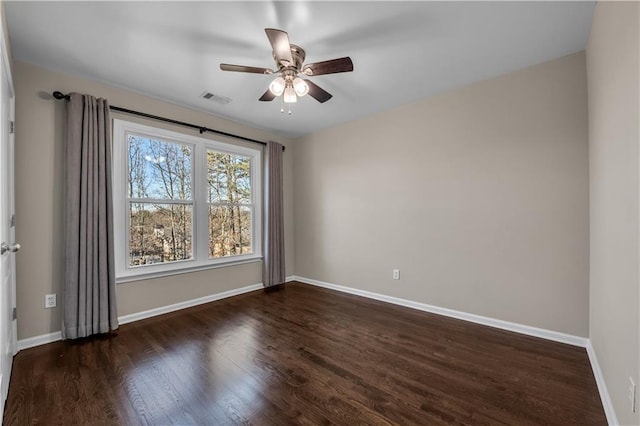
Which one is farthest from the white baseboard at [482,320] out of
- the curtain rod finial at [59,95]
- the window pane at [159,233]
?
the curtain rod finial at [59,95]

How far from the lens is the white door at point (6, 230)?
174 cm

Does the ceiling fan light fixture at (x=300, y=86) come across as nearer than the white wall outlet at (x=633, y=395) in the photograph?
No

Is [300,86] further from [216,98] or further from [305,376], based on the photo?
[305,376]

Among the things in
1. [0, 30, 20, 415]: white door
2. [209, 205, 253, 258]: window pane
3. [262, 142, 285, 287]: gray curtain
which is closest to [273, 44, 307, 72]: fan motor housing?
[0, 30, 20, 415]: white door

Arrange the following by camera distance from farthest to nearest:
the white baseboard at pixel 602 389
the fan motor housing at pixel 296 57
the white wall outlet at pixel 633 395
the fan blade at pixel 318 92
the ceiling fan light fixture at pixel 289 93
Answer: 1. the fan blade at pixel 318 92
2. the ceiling fan light fixture at pixel 289 93
3. the fan motor housing at pixel 296 57
4. the white baseboard at pixel 602 389
5. the white wall outlet at pixel 633 395

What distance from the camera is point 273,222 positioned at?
14.6 ft

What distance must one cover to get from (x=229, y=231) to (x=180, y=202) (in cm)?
86

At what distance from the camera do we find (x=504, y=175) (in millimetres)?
2818

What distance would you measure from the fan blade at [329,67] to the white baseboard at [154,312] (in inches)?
123

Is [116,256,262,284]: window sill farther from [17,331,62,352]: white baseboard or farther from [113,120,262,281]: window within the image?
[17,331,62,352]: white baseboard

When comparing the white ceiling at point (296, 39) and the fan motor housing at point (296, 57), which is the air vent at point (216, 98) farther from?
the fan motor housing at point (296, 57)

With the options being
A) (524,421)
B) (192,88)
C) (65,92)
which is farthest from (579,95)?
(65,92)

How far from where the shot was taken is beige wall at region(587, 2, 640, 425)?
1239 millimetres

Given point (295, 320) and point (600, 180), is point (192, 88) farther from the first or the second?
point (600, 180)
